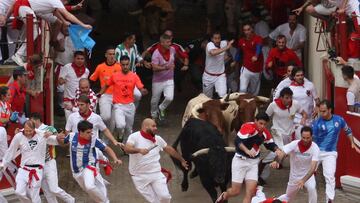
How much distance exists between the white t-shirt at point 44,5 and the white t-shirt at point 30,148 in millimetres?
2865

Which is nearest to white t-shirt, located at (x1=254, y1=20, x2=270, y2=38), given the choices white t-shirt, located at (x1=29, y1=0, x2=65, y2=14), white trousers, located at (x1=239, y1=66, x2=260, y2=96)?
white trousers, located at (x1=239, y1=66, x2=260, y2=96)

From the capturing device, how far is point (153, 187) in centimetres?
1847

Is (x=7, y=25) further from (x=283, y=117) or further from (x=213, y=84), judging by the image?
(x=283, y=117)

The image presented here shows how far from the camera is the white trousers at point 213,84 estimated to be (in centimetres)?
2330

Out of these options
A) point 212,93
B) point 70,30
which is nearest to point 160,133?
point 212,93

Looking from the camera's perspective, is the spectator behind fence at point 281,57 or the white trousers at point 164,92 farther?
the white trousers at point 164,92

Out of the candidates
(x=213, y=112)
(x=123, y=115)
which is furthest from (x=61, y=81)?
(x=213, y=112)

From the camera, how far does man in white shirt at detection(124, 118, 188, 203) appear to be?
59.9 feet

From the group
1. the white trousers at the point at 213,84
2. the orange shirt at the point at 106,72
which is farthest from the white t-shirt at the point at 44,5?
the white trousers at the point at 213,84

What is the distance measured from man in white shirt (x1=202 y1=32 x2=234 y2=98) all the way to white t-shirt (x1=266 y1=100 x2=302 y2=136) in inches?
110

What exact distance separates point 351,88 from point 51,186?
5.01 m

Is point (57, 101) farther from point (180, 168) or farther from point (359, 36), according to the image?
point (359, 36)

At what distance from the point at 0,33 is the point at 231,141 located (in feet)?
14.3

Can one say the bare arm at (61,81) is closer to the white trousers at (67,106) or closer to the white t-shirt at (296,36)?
the white trousers at (67,106)
